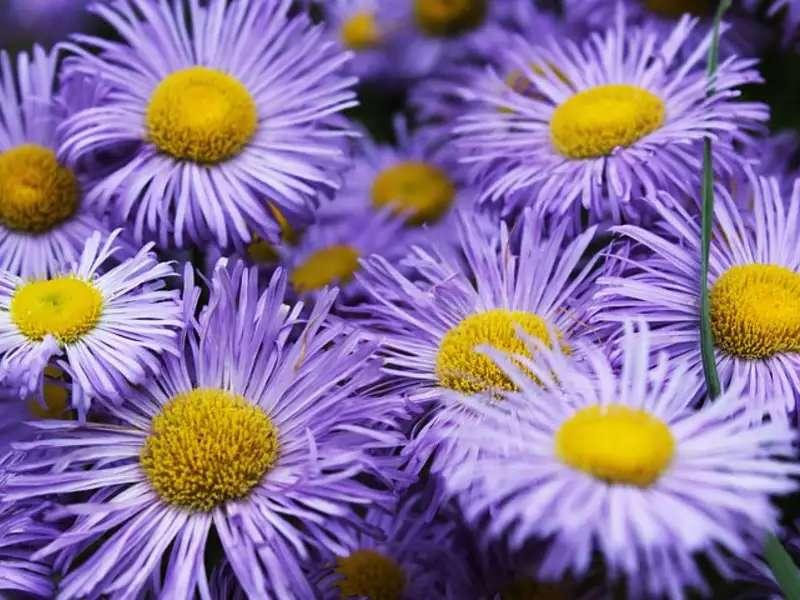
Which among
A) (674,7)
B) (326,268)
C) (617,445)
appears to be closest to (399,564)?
(617,445)

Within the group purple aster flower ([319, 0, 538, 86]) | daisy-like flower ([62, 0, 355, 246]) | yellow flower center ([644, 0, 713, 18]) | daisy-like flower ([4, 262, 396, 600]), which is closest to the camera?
daisy-like flower ([4, 262, 396, 600])

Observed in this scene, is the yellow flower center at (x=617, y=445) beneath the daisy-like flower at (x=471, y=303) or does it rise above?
beneath

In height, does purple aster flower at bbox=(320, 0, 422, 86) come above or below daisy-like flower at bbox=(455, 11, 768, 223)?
above

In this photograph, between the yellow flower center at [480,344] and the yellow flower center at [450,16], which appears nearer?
the yellow flower center at [480,344]

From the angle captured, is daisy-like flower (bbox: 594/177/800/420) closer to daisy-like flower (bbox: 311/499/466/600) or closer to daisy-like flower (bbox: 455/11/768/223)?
daisy-like flower (bbox: 455/11/768/223)

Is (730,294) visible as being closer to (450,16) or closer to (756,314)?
(756,314)

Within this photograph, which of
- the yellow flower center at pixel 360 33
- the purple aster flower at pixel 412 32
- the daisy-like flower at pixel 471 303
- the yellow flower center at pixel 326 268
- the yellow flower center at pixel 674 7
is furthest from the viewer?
the yellow flower center at pixel 360 33

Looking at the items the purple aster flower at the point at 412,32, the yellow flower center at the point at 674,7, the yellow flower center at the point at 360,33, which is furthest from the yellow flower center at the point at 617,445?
the yellow flower center at the point at 360,33

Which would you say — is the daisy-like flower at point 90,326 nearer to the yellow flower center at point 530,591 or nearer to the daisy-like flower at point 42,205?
the daisy-like flower at point 42,205

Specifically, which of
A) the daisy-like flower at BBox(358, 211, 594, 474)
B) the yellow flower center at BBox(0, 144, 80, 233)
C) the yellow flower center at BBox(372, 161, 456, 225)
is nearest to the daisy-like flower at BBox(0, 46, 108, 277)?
the yellow flower center at BBox(0, 144, 80, 233)
